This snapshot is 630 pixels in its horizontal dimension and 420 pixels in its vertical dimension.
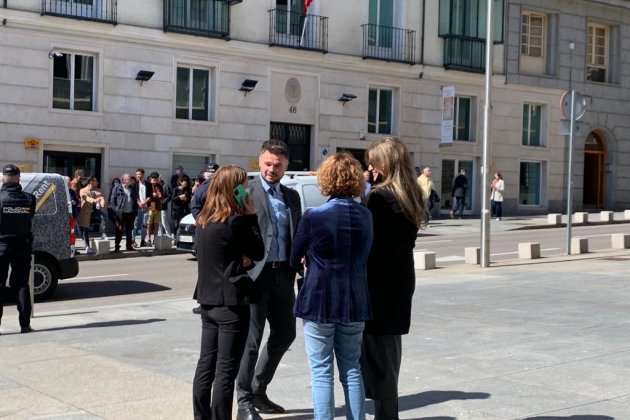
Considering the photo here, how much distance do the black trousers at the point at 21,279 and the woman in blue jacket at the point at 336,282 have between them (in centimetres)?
527

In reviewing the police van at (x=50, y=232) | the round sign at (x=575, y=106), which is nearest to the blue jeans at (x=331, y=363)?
the police van at (x=50, y=232)

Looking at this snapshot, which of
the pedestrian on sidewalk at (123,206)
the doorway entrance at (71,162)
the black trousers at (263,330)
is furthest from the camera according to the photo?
the doorway entrance at (71,162)

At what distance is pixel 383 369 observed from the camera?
5688 millimetres

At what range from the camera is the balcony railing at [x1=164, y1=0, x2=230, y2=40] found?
26.0 m

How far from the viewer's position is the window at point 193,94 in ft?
87.6

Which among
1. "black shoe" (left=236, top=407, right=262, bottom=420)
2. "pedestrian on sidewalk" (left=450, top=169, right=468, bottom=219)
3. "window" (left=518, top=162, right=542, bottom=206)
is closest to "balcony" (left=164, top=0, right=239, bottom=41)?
"pedestrian on sidewalk" (left=450, top=169, right=468, bottom=219)

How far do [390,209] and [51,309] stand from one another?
25.9 feet

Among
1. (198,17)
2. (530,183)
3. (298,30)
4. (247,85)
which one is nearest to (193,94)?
(247,85)

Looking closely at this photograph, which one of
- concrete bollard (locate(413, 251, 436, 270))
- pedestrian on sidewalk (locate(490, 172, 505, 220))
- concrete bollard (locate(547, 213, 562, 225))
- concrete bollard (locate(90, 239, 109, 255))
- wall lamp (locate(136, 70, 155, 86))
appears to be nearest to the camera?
concrete bollard (locate(413, 251, 436, 270))

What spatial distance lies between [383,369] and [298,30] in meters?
24.4

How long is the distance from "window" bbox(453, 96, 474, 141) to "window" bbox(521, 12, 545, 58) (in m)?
3.58

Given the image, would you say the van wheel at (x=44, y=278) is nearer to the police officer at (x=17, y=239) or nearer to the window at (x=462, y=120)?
the police officer at (x=17, y=239)

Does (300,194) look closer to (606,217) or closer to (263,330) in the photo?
(263,330)

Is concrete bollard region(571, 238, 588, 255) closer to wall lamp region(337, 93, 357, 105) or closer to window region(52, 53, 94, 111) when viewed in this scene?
wall lamp region(337, 93, 357, 105)
